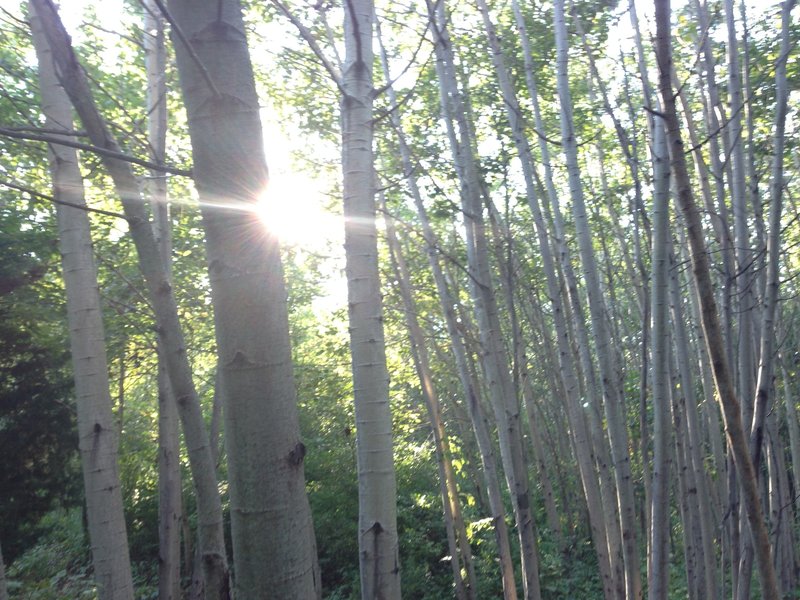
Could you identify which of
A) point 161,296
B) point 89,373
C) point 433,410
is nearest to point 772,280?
point 161,296

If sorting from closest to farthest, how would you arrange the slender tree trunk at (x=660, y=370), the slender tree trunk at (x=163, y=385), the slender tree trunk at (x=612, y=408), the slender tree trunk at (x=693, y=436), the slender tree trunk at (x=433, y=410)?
the slender tree trunk at (x=660, y=370) → the slender tree trunk at (x=612, y=408) → the slender tree trunk at (x=693, y=436) → the slender tree trunk at (x=163, y=385) → the slender tree trunk at (x=433, y=410)

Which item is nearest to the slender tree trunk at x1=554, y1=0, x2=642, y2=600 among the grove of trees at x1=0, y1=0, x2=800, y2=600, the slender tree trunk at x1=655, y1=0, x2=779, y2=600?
the grove of trees at x1=0, y1=0, x2=800, y2=600

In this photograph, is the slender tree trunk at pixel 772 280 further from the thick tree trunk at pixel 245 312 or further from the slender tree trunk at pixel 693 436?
the thick tree trunk at pixel 245 312

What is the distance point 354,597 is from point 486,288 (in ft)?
→ 25.2

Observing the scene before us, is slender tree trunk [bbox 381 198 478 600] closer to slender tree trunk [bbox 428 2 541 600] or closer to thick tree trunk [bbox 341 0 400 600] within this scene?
slender tree trunk [bbox 428 2 541 600]

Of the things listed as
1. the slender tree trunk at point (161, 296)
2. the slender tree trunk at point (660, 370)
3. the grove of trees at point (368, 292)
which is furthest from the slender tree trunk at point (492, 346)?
the slender tree trunk at point (161, 296)

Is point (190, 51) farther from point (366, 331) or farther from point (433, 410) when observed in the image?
point (433, 410)

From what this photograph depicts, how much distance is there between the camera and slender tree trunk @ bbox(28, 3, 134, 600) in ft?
10.8

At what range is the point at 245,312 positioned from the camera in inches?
55.1

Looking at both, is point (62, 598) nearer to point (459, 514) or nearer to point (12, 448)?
point (12, 448)

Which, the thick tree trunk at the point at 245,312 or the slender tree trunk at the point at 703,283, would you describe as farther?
the slender tree trunk at the point at 703,283

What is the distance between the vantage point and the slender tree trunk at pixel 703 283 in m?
2.03

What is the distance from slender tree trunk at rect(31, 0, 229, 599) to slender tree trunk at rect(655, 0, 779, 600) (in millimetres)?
1493

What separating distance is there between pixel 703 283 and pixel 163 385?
5642 mm
